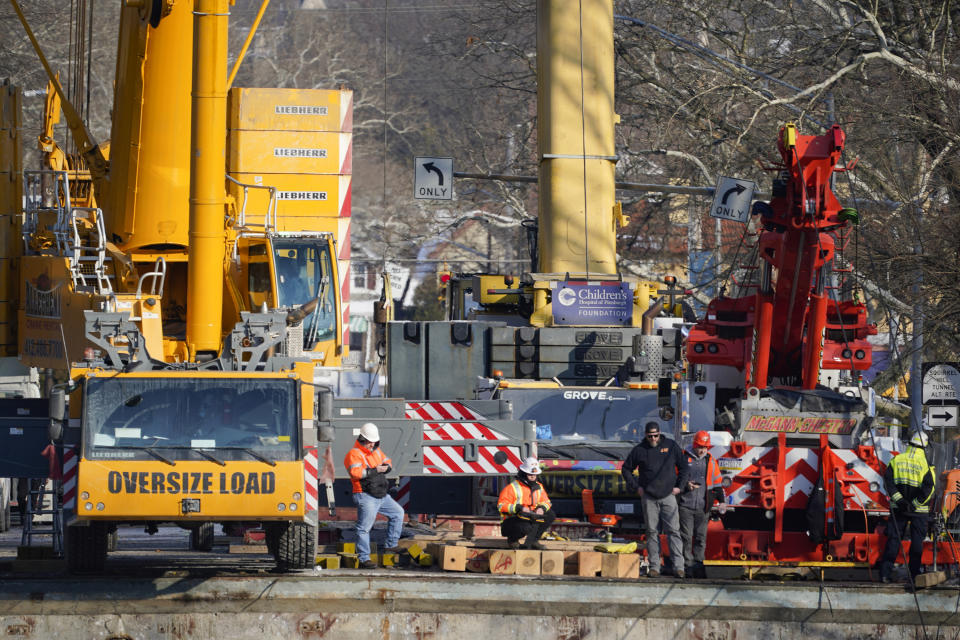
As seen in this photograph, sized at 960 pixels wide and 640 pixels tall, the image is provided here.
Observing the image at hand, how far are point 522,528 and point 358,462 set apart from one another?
5.68 ft

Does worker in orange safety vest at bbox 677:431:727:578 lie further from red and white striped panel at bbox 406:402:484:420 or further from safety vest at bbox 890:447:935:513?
red and white striped panel at bbox 406:402:484:420

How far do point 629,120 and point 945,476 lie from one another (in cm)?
1873

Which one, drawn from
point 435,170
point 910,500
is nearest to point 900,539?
point 910,500

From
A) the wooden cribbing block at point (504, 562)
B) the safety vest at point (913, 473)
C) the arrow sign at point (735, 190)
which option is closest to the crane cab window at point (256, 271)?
the wooden cribbing block at point (504, 562)

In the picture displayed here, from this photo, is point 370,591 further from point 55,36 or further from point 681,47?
point 55,36

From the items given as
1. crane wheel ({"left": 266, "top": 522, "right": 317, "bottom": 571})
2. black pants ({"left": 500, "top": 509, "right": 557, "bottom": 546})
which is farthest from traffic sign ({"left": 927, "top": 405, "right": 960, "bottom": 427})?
crane wheel ({"left": 266, "top": 522, "right": 317, "bottom": 571})

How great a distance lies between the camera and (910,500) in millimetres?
15289

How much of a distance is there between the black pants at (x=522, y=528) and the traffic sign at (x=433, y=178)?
481 inches

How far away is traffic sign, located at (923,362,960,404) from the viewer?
19016mm

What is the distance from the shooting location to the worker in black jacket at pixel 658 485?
15.5m

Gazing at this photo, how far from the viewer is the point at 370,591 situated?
1419 centimetres

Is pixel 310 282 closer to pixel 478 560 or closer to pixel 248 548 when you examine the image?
pixel 248 548

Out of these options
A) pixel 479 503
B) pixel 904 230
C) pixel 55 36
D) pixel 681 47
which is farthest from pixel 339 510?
pixel 55 36

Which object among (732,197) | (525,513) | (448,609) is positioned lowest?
(448,609)
